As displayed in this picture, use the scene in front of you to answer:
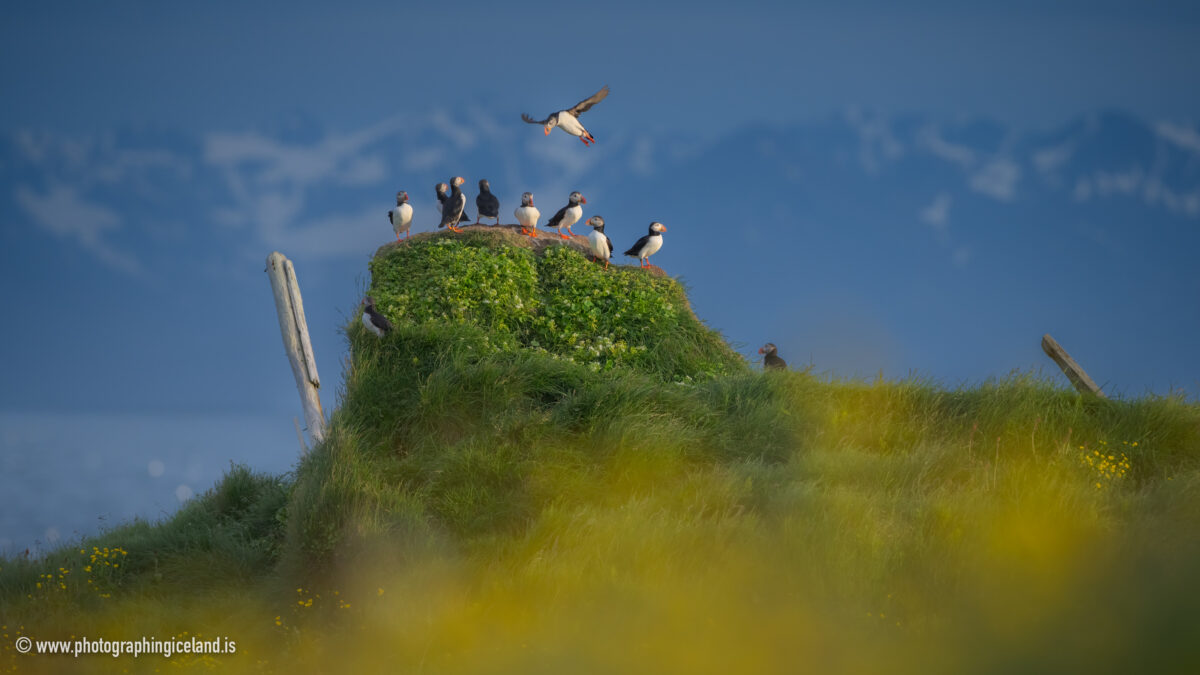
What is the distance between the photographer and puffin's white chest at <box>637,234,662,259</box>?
60.6 ft

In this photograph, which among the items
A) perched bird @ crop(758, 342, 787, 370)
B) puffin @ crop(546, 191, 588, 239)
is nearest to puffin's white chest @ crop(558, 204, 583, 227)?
puffin @ crop(546, 191, 588, 239)

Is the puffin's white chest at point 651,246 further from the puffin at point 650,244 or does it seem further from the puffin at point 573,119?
the puffin at point 573,119

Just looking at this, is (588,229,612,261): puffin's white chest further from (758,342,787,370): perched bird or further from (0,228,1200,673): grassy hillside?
(758,342,787,370): perched bird

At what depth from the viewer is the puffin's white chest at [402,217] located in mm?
17766

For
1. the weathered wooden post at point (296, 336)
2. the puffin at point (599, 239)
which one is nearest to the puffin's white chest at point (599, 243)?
the puffin at point (599, 239)

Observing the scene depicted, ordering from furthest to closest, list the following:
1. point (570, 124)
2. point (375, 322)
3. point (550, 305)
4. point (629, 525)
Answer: point (570, 124) → point (550, 305) → point (375, 322) → point (629, 525)

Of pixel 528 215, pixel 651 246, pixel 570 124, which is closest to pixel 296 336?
pixel 528 215

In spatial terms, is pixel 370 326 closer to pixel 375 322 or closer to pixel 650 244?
pixel 375 322

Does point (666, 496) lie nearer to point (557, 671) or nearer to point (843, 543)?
point (843, 543)

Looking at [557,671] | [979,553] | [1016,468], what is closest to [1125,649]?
[557,671]

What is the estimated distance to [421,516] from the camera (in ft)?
33.8

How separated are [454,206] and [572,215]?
2.57m

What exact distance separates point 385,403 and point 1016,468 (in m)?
9.08

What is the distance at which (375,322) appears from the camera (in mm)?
13617
